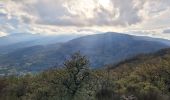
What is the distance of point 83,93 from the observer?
190ft

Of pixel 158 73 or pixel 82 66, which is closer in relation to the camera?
pixel 82 66

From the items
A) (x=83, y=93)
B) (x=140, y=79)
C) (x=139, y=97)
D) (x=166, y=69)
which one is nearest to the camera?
(x=139, y=97)

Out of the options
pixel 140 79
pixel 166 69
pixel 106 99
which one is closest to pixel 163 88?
pixel 166 69

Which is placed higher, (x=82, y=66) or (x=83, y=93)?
(x=82, y=66)

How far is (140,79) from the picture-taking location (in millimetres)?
108250

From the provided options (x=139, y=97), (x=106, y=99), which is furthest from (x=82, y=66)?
(x=139, y=97)

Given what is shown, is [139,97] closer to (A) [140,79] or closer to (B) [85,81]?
(B) [85,81]

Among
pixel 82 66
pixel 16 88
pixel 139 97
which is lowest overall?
pixel 16 88

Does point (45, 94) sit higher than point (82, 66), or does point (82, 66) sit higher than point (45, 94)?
point (82, 66)

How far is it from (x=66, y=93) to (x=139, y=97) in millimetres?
15271

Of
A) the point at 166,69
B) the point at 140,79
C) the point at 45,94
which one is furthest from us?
the point at 140,79

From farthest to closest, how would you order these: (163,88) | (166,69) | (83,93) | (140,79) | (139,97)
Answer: (140,79)
(166,69)
(163,88)
(83,93)
(139,97)

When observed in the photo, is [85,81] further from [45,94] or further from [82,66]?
[45,94]

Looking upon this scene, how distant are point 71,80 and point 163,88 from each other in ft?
128
